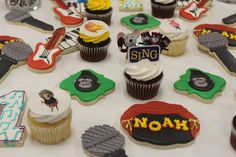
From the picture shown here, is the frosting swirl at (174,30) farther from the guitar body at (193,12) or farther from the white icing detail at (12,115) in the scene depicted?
the white icing detail at (12,115)

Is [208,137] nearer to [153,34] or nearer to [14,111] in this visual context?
[153,34]

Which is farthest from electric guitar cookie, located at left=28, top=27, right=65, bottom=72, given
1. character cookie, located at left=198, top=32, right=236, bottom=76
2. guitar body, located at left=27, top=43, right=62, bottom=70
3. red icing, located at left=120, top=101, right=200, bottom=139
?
character cookie, located at left=198, top=32, right=236, bottom=76

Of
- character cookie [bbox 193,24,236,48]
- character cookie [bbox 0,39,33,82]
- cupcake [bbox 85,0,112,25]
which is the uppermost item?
cupcake [bbox 85,0,112,25]

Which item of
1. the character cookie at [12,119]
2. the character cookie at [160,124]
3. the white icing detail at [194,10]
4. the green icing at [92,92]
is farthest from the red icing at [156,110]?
the white icing detail at [194,10]

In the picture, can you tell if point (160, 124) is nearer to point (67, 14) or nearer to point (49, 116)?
point (49, 116)

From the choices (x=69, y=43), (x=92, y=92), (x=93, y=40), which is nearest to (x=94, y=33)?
(x=93, y=40)

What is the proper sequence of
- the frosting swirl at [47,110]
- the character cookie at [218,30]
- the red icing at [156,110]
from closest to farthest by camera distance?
the frosting swirl at [47,110], the red icing at [156,110], the character cookie at [218,30]

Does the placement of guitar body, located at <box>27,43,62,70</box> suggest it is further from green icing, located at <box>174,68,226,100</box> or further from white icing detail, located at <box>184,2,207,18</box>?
white icing detail, located at <box>184,2,207,18</box>
